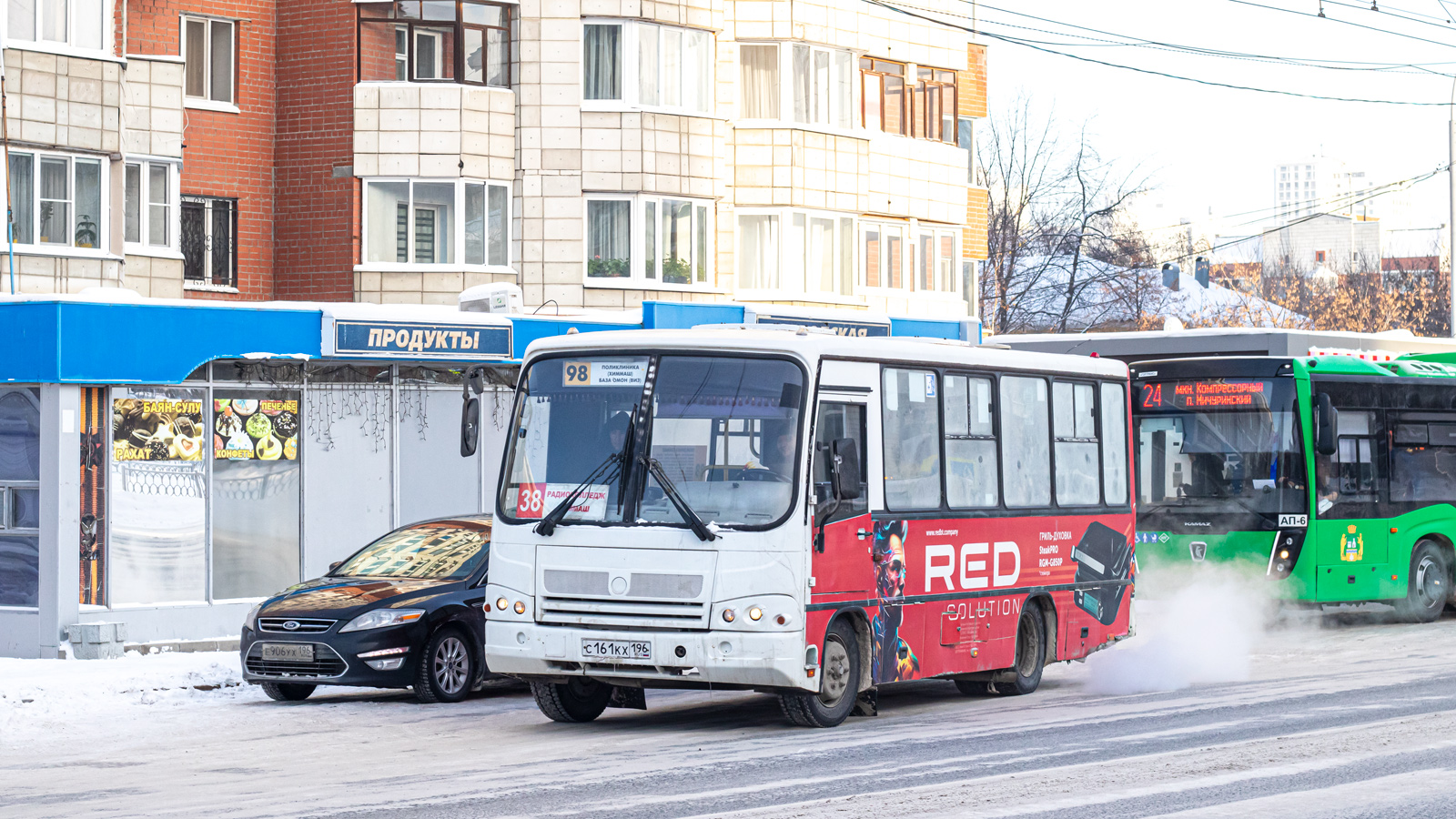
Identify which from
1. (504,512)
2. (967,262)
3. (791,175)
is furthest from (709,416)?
(967,262)

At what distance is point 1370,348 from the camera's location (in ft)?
78.6

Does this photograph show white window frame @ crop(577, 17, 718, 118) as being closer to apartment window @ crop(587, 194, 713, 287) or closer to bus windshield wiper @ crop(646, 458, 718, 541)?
apartment window @ crop(587, 194, 713, 287)

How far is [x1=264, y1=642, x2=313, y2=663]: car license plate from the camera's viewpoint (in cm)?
1528

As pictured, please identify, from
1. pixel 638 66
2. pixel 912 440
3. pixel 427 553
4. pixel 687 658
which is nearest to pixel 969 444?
pixel 912 440

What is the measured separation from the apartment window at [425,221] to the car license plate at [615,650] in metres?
18.6

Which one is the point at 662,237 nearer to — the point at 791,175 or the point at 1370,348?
the point at 791,175

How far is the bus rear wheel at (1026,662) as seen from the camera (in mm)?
15555

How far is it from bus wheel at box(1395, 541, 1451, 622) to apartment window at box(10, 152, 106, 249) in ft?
57.6

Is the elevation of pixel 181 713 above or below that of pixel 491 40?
below

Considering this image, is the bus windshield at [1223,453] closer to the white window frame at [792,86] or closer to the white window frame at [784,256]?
the white window frame at [784,256]

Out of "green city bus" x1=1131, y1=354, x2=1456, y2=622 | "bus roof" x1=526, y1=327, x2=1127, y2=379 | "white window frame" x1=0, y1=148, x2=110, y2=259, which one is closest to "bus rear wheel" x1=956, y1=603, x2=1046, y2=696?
"bus roof" x1=526, y1=327, x2=1127, y2=379

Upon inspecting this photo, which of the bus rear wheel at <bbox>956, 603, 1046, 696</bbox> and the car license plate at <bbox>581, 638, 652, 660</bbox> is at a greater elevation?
the car license plate at <bbox>581, 638, 652, 660</bbox>

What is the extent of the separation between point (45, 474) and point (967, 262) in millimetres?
25481

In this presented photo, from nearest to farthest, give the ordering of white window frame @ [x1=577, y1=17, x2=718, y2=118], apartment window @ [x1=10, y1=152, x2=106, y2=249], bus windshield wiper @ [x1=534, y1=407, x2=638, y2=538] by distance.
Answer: bus windshield wiper @ [x1=534, y1=407, x2=638, y2=538] → apartment window @ [x1=10, y1=152, x2=106, y2=249] → white window frame @ [x1=577, y1=17, x2=718, y2=118]
